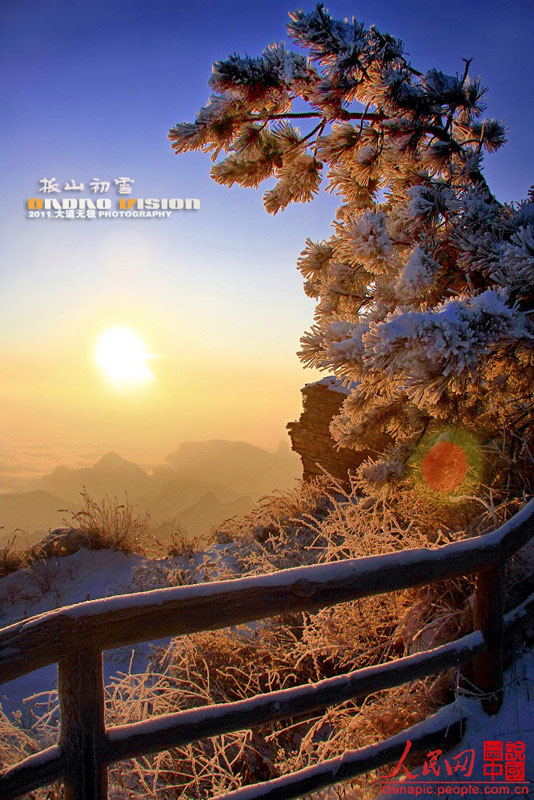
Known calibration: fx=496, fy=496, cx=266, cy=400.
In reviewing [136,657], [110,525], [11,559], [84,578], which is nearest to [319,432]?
[110,525]

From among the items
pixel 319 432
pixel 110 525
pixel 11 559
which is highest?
pixel 319 432

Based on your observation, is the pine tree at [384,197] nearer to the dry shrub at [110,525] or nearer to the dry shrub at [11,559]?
the dry shrub at [110,525]

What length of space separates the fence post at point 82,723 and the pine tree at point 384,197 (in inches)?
65.1

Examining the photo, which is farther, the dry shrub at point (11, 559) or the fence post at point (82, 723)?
the dry shrub at point (11, 559)

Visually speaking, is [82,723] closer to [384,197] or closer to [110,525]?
[384,197]

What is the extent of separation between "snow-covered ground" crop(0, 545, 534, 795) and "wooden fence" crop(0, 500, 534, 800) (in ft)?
0.30

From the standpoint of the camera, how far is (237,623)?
178cm

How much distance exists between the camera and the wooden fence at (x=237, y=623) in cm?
152

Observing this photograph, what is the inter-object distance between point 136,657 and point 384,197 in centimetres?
502

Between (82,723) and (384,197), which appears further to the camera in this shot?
(384,197)

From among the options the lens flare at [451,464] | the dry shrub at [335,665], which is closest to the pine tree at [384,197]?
the lens flare at [451,464]

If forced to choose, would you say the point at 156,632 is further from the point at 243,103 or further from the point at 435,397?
the point at 243,103

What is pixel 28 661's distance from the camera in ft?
4.70

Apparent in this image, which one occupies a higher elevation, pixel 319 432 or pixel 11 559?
pixel 319 432
